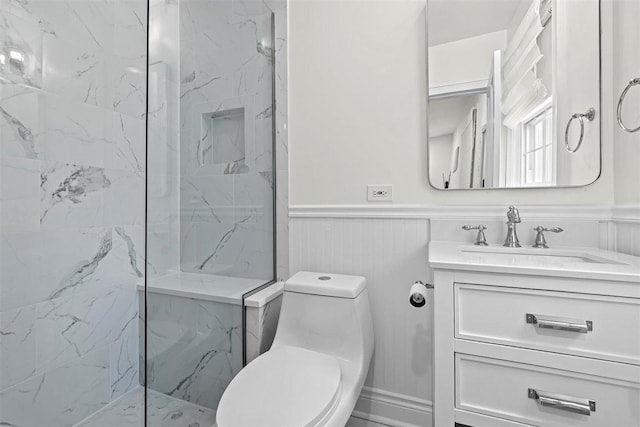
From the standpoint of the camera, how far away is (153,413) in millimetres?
958

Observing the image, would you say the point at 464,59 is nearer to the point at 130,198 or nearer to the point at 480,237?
the point at 480,237

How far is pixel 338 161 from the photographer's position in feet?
4.89

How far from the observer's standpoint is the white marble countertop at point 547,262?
75 centimetres

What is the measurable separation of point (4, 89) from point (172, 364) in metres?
1.16

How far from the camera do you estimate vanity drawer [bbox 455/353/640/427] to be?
734 millimetres

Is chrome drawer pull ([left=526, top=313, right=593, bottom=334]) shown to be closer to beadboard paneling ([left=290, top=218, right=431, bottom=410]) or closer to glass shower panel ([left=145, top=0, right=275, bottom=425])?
beadboard paneling ([left=290, top=218, right=431, bottom=410])

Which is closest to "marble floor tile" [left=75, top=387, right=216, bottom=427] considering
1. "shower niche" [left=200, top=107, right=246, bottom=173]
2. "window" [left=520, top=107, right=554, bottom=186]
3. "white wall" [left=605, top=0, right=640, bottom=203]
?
"shower niche" [left=200, top=107, right=246, bottom=173]

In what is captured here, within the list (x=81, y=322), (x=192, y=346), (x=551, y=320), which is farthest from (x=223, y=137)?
(x=551, y=320)

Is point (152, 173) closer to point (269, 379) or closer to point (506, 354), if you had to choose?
point (269, 379)

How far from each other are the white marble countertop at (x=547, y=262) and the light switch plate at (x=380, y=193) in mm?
328

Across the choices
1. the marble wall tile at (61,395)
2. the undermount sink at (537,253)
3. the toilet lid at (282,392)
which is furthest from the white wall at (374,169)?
the marble wall tile at (61,395)

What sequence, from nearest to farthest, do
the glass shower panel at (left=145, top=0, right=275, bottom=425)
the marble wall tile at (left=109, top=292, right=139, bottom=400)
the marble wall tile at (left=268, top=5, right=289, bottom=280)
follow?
the glass shower panel at (left=145, top=0, right=275, bottom=425) < the marble wall tile at (left=109, top=292, right=139, bottom=400) < the marble wall tile at (left=268, top=5, right=289, bottom=280)

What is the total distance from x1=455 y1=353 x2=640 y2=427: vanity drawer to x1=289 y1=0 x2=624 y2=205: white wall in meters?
0.66

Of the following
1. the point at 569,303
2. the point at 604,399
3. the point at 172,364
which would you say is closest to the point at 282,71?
the point at 172,364
